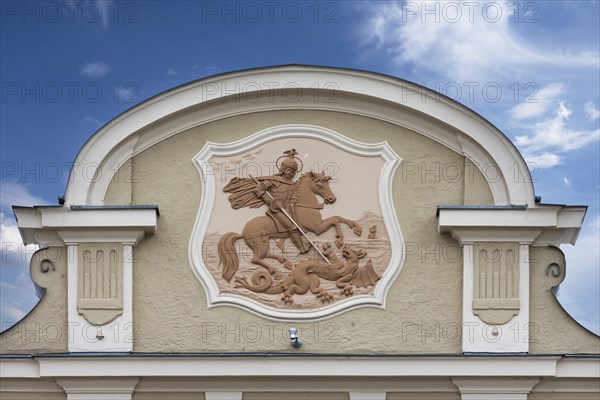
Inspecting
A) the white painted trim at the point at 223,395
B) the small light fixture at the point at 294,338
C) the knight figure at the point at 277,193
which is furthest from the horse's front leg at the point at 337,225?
the white painted trim at the point at 223,395

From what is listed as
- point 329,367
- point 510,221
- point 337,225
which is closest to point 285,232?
point 337,225

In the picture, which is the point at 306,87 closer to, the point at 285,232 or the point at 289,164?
the point at 289,164

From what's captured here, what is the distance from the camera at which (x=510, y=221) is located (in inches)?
416

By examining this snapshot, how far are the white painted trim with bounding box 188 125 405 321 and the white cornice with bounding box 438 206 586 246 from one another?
66 centimetres

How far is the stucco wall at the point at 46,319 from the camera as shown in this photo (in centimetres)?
1064

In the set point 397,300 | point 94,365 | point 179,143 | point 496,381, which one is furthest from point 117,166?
point 496,381

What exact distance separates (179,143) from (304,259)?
2053 millimetres

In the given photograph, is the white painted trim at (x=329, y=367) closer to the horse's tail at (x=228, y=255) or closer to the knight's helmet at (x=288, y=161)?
the horse's tail at (x=228, y=255)

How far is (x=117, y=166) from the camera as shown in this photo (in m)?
11.0

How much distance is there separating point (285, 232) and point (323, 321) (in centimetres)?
112

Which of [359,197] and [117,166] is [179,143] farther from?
[359,197]

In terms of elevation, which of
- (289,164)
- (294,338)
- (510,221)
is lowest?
(294,338)

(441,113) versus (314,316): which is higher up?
(441,113)

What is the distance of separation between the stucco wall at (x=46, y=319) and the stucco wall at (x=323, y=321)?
859 mm
